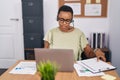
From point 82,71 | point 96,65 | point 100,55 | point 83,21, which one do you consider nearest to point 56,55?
point 82,71

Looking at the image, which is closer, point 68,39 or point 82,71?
point 82,71

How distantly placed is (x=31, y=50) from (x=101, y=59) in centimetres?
183

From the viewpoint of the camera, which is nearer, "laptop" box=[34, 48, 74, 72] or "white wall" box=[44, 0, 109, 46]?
"laptop" box=[34, 48, 74, 72]

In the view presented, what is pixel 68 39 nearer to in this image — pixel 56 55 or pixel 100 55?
pixel 100 55

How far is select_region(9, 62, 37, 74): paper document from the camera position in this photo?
1.73 meters

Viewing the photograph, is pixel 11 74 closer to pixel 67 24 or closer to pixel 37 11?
pixel 67 24

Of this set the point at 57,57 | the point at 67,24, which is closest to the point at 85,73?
the point at 57,57

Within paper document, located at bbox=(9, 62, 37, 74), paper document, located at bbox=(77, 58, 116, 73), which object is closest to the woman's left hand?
paper document, located at bbox=(77, 58, 116, 73)

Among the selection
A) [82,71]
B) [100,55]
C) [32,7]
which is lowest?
[82,71]

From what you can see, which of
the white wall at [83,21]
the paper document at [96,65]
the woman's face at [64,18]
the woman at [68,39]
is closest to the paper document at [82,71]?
the paper document at [96,65]

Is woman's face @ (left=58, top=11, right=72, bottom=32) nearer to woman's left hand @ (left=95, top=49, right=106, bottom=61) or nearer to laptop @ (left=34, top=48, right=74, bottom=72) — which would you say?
woman's left hand @ (left=95, top=49, right=106, bottom=61)

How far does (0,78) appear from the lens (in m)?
1.60

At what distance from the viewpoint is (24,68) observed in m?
1.83

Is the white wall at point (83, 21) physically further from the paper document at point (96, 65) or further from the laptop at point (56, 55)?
the laptop at point (56, 55)
